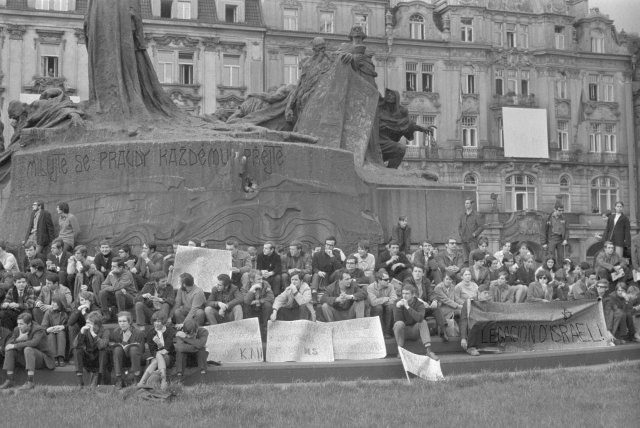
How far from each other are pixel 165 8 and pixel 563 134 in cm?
2559

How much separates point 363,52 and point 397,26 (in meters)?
39.0

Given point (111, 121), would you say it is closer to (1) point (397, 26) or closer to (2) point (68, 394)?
(2) point (68, 394)

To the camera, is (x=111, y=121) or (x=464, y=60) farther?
(x=464, y=60)

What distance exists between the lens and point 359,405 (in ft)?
33.4

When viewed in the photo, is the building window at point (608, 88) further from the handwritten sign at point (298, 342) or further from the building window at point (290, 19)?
the handwritten sign at point (298, 342)

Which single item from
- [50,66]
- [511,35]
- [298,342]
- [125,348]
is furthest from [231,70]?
[125,348]

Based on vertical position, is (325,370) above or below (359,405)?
above

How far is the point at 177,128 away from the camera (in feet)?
58.3

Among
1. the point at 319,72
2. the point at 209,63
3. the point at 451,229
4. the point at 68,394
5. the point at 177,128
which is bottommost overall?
the point at 68,394

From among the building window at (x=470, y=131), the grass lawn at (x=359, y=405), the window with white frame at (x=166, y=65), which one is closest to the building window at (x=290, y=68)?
the window with white frame at (x=166, y=65)

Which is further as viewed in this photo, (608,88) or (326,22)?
(608,88)

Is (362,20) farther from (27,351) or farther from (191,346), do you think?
(27,351)

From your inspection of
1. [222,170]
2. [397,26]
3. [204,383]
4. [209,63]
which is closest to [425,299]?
[204,383]

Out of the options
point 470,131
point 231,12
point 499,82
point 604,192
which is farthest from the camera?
point 604,192
